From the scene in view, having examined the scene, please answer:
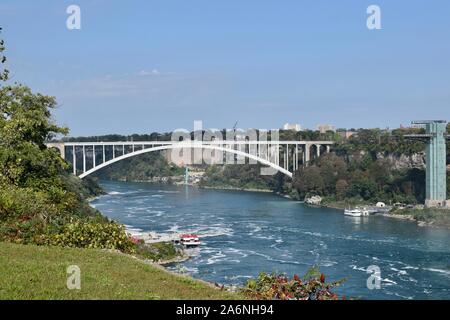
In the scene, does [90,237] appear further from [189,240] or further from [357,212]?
[357,212]

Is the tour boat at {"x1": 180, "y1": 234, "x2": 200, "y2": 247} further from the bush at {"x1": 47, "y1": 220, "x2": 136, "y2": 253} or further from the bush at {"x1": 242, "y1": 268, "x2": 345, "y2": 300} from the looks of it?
the bush at {"x1": 242, "y1": 268, "x2": 345, "y2": 300}

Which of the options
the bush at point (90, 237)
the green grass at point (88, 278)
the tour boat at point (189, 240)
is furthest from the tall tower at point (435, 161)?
the green grass at point (88, 278)

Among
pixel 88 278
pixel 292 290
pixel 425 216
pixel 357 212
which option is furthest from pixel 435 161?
pixel 88 278

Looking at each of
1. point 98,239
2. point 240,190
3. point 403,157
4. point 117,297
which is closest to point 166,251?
point 98,239

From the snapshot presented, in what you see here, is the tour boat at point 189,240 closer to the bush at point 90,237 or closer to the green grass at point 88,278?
the bush at point 90,237

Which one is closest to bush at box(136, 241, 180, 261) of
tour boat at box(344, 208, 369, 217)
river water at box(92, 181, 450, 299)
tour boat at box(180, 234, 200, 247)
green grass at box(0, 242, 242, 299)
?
river water at box(92, 181, 450, 299)

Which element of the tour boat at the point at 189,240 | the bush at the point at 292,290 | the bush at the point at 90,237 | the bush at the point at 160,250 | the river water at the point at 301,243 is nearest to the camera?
the bush at the point at 292,290
